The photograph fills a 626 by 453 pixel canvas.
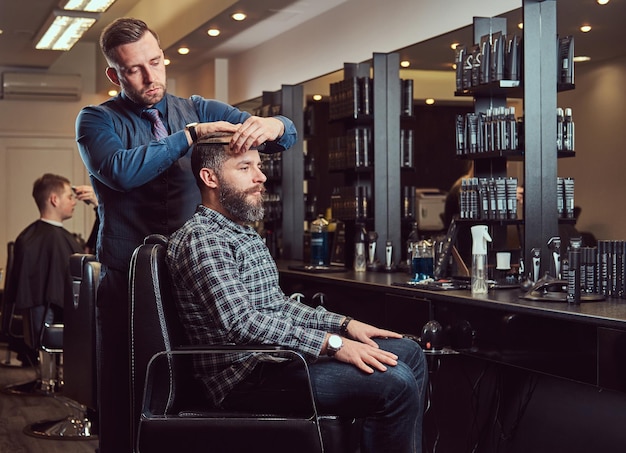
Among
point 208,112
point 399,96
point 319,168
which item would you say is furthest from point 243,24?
point 208,112

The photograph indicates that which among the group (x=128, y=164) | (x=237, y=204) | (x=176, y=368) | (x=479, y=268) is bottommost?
(x=176, y=368)

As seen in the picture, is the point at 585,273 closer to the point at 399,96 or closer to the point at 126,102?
the point at 126,102

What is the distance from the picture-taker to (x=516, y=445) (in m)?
3.58

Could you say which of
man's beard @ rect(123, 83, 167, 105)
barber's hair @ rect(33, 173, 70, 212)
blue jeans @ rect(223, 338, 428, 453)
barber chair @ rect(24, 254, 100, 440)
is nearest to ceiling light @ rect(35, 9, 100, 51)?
barber's hair @ rect(33, 173, 70, 212)

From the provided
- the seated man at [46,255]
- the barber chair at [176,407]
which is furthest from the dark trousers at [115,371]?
the seated man at [46,255]

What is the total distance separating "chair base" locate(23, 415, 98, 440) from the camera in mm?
4793

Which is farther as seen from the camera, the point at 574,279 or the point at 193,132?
the point at 574,279

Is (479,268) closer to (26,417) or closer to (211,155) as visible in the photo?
(211,155)

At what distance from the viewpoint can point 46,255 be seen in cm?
605

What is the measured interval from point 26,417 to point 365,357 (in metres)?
3.58

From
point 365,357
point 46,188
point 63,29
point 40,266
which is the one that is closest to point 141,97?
point 365,357

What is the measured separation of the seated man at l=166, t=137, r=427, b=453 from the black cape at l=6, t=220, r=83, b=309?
3234mm

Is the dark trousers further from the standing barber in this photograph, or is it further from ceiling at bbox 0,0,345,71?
ceiling at bbox 0,0,345,71

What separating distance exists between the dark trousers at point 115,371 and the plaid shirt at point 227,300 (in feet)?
0.87
